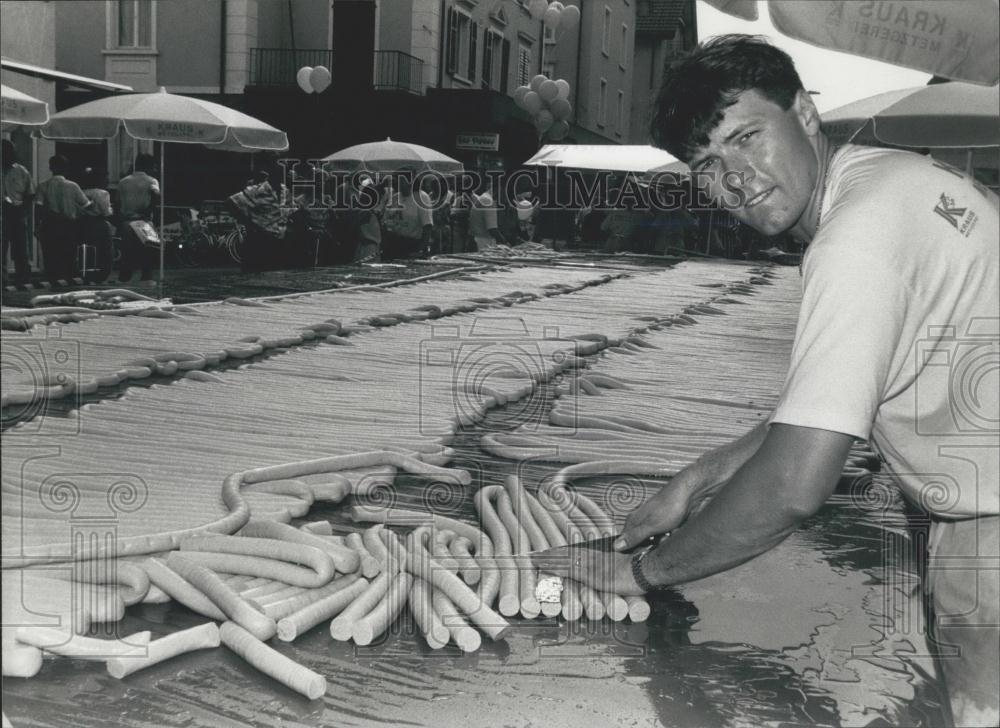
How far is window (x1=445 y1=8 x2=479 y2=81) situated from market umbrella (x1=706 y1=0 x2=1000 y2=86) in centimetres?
667

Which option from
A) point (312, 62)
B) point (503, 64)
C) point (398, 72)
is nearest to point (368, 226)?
point (503, 64)

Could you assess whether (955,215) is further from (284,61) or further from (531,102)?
(531,102)

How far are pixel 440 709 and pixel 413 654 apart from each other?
228mm

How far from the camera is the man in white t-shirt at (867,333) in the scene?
1.51m

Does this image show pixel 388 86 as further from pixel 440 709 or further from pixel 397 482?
pixel 440 709

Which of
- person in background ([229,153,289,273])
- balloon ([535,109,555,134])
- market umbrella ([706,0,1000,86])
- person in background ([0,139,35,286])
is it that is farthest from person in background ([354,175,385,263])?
market umbrella ([706,0,1000,86])

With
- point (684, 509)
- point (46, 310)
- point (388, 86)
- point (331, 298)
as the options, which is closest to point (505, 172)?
point (388, 86)

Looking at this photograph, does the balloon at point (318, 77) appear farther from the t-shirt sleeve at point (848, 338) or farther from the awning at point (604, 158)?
the awning at point (604, 158)

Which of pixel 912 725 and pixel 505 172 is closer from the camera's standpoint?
pixel 912 725

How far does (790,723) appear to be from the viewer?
205cm

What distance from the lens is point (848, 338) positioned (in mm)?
1496

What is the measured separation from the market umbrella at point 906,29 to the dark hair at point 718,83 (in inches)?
39.0

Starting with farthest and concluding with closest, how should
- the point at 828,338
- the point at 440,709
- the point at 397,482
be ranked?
1. the point at 397,482
2. the point at 440,709
3. the point at 828,338

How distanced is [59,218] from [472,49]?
478 centimetres
